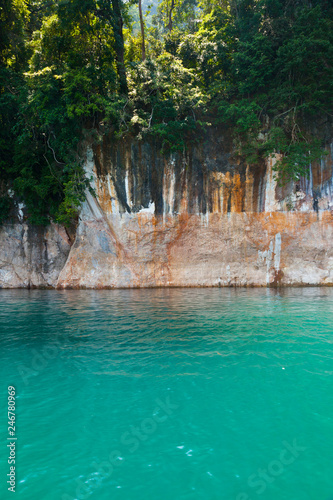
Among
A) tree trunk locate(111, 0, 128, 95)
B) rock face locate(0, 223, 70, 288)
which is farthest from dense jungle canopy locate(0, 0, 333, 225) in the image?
rock face locate(0, 223, 70, 288)

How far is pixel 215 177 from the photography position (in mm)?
19250

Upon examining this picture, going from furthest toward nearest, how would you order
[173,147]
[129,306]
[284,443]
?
1. [173,147]
2. [129,306]
3. [284,443]

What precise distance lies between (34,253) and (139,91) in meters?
11.3

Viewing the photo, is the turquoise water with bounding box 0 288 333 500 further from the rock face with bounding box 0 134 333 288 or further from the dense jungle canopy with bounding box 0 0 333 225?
the dense jungle canopy with bounding box 0 0 333 225

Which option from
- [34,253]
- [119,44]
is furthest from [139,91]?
[34,253]

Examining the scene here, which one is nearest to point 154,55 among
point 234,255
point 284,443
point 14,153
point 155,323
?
point 14,153

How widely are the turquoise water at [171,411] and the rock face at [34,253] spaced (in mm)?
11983

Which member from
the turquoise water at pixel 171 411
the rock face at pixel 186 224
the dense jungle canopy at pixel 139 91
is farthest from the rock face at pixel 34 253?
the turquoise water at pixel 171 411

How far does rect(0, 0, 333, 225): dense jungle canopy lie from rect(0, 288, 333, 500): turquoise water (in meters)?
12.2

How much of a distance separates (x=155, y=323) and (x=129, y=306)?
3.12 meters

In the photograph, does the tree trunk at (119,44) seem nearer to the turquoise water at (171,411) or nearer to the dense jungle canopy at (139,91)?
the dense jungle canopy at (139,91)

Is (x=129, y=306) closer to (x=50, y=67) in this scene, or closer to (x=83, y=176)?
(x=83, y=176)

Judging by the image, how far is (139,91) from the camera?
18.0 metres

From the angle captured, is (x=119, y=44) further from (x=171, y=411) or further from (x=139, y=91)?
(x=171, y=411)
